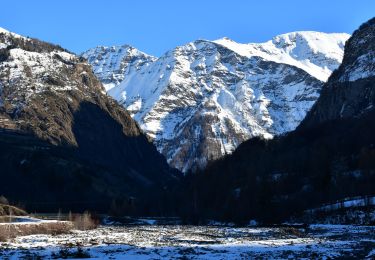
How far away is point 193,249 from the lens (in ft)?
234

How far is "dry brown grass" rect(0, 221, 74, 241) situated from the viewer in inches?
3437

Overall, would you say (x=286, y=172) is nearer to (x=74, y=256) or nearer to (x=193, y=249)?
(x=193, y=249)

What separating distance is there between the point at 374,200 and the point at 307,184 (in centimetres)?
4933

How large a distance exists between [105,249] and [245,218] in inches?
3958

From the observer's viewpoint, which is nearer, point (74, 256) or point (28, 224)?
point (74, 256)

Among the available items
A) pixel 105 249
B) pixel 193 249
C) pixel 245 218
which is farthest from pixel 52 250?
pixel 245 218

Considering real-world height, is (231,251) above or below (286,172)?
below

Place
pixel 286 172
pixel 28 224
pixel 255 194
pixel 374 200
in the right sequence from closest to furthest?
pixel 28 224 → pixel 374 200 → pixel 255 194 → pixel 286 172

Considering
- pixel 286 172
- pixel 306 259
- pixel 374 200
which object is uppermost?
pixel 286 172

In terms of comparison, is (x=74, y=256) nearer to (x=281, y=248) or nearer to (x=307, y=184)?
(x=281, y=248)

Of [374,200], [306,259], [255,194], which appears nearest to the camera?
[306,259]

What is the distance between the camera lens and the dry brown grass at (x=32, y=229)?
87.3 metres

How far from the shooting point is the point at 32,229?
100 meters

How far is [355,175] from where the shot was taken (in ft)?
555
